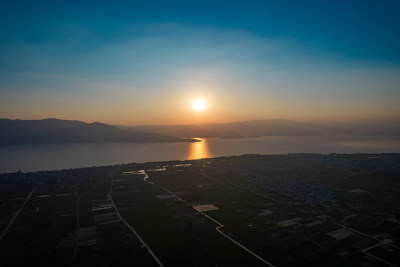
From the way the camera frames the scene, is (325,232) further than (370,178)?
No

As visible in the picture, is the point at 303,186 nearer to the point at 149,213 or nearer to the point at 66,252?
the point at 149,213

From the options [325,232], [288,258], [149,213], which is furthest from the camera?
[149,213]

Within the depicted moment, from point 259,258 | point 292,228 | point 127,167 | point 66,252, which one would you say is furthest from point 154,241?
point 127,167

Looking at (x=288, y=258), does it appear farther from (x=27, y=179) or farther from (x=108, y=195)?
(x=27, y=179)

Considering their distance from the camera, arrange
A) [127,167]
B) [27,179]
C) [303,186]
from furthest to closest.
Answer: [127,167] → [27,179] → [303,186]

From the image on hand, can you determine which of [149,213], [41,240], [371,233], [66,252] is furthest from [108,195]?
[371,233]

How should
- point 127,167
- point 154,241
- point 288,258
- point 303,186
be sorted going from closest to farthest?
point 288,258
point 154,241
point 303,186
point 127,167
